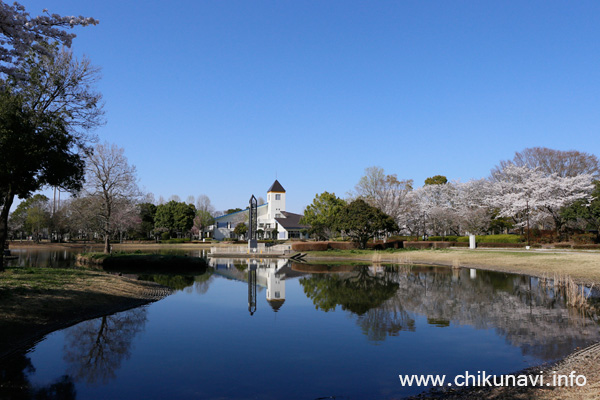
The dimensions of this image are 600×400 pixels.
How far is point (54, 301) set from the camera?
13.5 metres

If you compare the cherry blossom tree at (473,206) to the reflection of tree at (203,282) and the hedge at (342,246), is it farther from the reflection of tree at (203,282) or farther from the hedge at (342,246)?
the reflection of tree at (203,282)

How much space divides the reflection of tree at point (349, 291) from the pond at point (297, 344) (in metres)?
0.22

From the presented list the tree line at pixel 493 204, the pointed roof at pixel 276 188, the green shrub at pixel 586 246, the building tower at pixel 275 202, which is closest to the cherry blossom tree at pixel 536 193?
the tree line at pixel 493 204

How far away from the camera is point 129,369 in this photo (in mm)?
9055

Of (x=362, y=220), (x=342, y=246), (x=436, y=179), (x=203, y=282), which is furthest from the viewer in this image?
(x=436, y=179)

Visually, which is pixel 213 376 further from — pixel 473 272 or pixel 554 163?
pixel 554 163

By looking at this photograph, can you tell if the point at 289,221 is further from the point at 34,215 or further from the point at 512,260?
the point at 512,260

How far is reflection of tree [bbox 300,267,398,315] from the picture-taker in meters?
17.4

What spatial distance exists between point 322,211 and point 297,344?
58664 mm

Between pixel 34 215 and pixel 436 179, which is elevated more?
pixel 436 179

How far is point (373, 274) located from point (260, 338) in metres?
18.8

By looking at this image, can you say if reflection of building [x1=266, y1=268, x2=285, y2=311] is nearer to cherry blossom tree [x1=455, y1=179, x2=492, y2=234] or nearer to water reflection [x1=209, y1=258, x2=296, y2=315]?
water reflection [x1=209, y1=258, x2=296, y2=315]

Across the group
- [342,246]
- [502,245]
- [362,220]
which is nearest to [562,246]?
[502,245]

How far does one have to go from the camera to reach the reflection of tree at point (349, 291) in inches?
687
